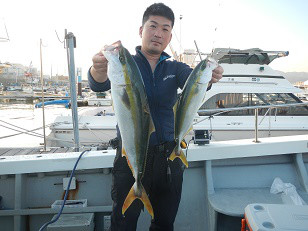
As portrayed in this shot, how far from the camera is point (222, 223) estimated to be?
2.85m

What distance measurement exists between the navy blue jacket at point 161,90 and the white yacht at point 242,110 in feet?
20.3

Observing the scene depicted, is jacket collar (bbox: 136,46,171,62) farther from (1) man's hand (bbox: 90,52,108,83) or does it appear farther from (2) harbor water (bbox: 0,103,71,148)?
(2) harbor water (bbox: 0,103,71,148)

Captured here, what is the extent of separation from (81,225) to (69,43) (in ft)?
8.38

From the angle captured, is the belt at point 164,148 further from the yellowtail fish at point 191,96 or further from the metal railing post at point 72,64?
the metal railing post at point 72,64

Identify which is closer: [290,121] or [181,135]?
[181,135]

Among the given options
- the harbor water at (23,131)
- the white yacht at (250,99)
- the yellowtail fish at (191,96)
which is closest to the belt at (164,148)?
the yellowtail fish at (191,96)

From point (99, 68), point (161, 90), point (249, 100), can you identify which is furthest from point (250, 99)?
point (99, 68)

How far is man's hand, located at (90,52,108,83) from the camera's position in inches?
72.2

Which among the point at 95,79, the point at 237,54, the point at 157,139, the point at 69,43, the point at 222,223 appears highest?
the point at 237,54

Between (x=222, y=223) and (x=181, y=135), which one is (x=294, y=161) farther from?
(x=181, y=135)

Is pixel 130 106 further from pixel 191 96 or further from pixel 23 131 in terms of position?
pixel 23 131

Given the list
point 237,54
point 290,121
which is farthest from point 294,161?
point 237,54

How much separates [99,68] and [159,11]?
826 mm

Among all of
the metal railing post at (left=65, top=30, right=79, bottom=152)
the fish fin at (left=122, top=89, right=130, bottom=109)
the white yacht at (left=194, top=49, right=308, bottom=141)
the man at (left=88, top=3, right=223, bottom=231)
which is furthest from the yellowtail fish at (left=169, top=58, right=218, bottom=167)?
the white yacht at (left=194, top=49, right=308, bottom=141)
